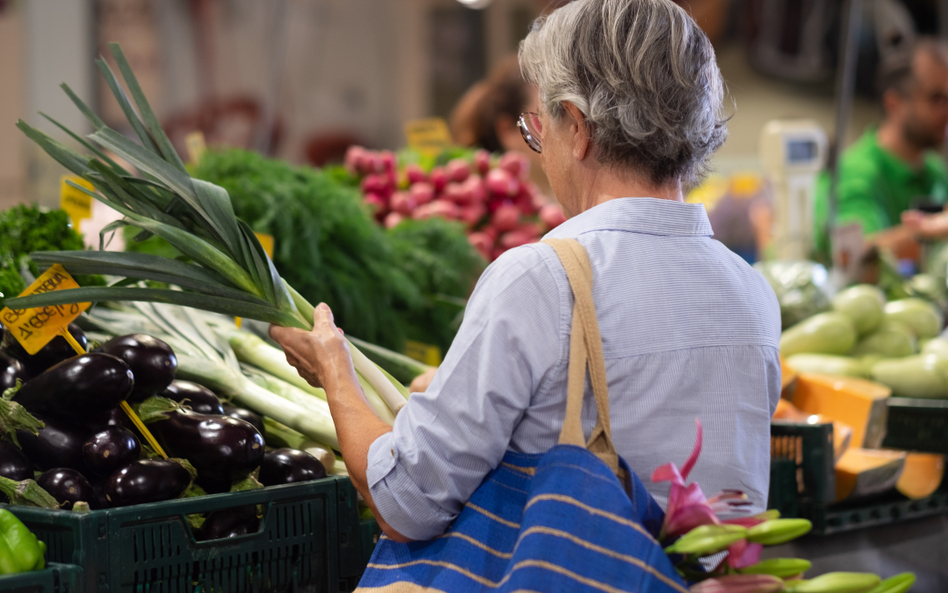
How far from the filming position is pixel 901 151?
15.2 feet

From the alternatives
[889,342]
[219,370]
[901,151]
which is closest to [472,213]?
[889,342]

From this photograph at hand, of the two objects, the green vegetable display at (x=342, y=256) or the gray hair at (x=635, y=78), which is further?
the green vegetable display at (x=342, y=256)

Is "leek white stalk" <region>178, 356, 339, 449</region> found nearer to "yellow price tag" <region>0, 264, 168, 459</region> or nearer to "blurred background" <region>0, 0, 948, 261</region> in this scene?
"yellow price tag" <region>0, 264, 168, 459</region>

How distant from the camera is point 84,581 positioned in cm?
109

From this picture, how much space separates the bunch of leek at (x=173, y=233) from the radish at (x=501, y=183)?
187cm

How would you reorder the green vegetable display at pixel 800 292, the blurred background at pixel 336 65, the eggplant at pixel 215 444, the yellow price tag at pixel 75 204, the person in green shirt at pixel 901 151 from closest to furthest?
the eggplant at pixel 215 444 < the yellow price tag at pixel 75 204 < the green vegetable display at pixel 800 292 < the person in green shirt at pixel 901 151 < the blurred background at pixel 336 65

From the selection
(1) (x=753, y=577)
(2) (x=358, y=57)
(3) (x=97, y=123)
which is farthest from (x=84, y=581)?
(2) (x=358, y=57)

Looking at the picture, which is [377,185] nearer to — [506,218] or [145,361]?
[506,218]

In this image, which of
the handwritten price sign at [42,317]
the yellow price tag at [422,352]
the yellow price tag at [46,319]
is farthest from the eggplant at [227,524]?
the yellow price tag at [422,352]

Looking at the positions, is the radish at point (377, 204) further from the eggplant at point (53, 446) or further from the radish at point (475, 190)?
the eggplant at point (53, 446)

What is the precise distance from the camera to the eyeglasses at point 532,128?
125cm

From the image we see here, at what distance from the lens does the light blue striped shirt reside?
1.00m

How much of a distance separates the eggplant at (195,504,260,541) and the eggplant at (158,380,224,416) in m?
0.23

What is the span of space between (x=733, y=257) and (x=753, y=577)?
421mm
